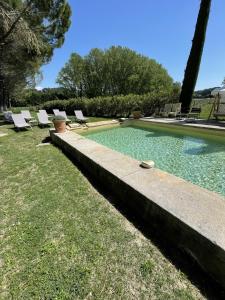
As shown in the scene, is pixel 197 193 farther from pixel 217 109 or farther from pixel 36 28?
pixel 36 28

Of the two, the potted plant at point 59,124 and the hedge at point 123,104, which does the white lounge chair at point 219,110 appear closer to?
the hedge at point 123,104

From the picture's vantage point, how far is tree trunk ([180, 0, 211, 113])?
12922mm

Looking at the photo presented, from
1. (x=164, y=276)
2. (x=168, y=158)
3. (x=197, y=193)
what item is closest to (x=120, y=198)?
(x=197, y=193)

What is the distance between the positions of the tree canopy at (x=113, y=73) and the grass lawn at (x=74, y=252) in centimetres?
3146

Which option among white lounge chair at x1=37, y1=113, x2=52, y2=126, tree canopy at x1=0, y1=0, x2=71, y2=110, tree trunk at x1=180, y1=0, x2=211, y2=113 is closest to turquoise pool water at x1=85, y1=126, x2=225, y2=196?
white lounge chair at x1=37, y1=113, x2=52, y2=126

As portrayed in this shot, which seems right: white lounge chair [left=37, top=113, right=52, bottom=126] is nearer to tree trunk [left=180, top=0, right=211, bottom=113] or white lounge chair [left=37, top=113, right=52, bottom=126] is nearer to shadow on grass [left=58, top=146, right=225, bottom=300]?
shadow on grass [left=58, top=146, right=225, bottom=300]

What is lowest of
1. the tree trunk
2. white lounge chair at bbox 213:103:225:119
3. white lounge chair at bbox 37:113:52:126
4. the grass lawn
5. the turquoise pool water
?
the turquoise pool water

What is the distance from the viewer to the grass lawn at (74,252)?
5.84 feet

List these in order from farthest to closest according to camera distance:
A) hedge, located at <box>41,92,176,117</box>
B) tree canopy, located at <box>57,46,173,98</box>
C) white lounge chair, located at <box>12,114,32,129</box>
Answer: tree canopy, located at <box>57,46,173,98</box> → hedge, located at <box>41,92,176,117</box> → white lounge chair, located at <box>12,114,32,129</box>

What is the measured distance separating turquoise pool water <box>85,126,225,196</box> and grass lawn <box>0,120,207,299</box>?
90.1 inches

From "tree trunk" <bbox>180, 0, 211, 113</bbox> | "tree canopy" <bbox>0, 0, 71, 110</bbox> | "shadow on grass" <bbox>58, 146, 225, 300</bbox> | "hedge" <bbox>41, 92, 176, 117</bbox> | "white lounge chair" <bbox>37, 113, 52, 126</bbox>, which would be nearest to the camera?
"shadow on grass" <bbox>58, 146, 225, 300</bbox>

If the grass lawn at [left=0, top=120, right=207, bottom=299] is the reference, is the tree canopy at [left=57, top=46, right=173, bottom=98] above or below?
above

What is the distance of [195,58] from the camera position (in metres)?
13.7

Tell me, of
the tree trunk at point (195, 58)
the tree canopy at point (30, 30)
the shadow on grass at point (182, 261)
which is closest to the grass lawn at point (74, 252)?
the shadow on grass at point (182, 261)
